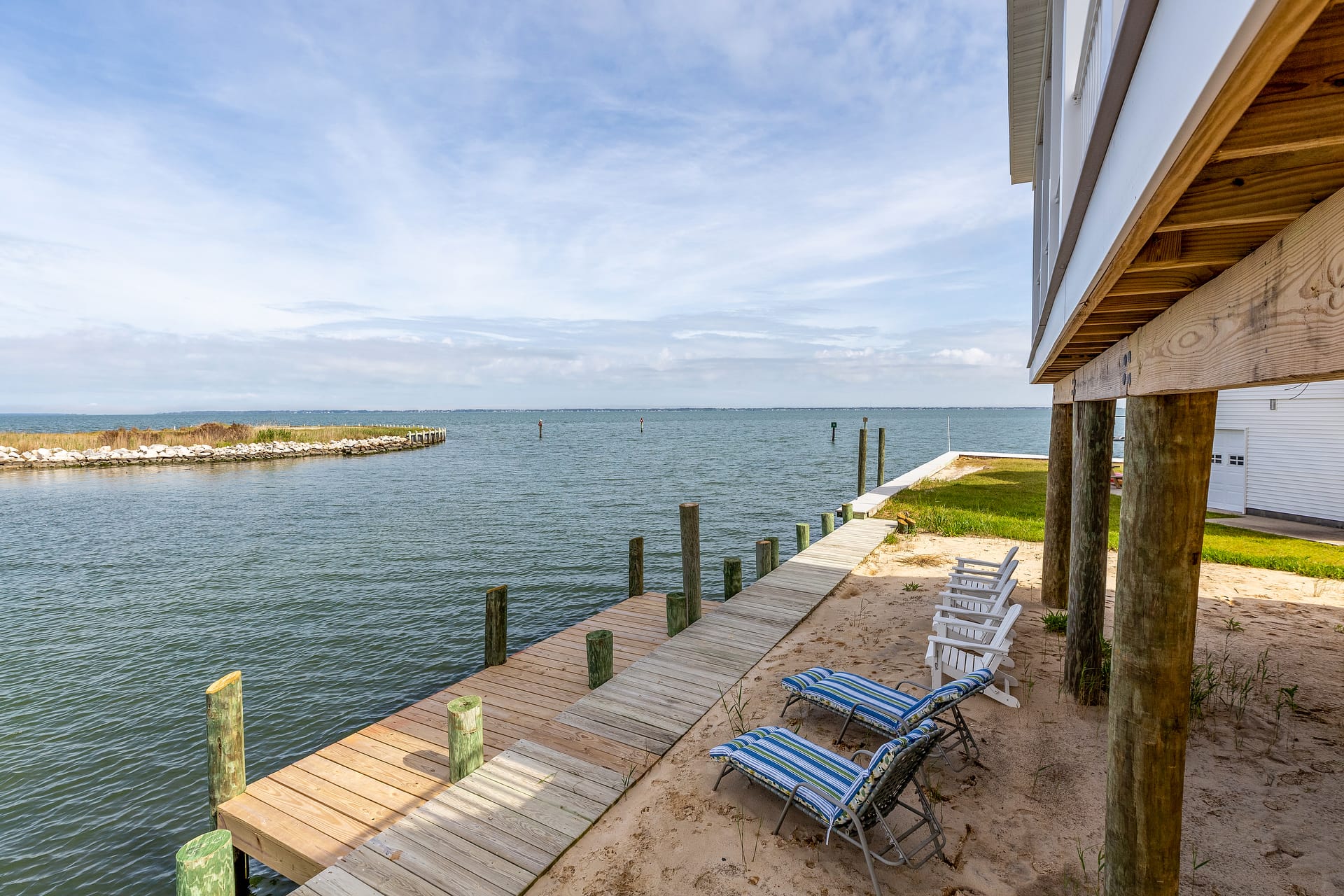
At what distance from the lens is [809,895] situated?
430 centimetres

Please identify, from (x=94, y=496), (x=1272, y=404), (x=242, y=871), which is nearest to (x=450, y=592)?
(x=242, y=871)

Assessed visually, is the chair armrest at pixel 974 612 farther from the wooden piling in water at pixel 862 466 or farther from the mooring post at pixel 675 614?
the wooden piling in water at pixel 862 466

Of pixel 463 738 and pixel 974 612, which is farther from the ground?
pixel 974 612

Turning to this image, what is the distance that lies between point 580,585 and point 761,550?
5.25m

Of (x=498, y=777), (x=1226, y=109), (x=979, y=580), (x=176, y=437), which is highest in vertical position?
(x=1226, y=109)

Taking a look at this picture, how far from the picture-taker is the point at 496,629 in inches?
363

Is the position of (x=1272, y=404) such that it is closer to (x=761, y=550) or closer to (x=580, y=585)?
(x=761, y=550)

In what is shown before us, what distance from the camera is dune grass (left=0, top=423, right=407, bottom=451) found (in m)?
45.2

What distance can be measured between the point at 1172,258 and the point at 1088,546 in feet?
19.2

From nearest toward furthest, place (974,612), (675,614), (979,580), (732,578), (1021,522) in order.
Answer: (974,612)
(675,614)
(979,580)
(732,578)
(1021,522)

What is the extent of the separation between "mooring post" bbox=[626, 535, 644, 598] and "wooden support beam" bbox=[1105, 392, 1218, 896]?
30.8ft

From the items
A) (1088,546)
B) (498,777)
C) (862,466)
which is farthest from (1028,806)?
(862,466)

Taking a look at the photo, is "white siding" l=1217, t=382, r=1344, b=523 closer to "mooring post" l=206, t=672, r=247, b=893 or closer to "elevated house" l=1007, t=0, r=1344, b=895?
"elevated house" l=1007, t=0, r=1344, b=895

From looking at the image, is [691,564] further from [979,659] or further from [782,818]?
[782,818]
